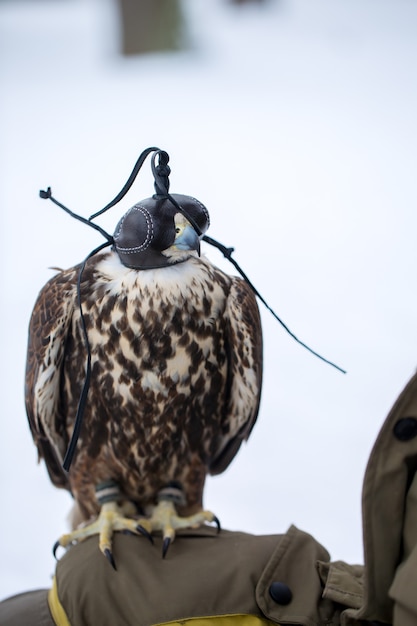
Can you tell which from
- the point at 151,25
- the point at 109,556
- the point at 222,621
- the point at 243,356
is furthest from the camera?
the point at 151,25

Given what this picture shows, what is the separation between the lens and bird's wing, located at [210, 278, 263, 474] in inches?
54.5

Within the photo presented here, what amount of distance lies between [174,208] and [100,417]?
0.45 metres

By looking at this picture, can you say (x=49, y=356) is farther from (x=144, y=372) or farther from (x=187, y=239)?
(x=187, y=239)

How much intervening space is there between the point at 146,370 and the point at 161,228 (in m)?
0.28

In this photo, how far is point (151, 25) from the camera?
2.67 meters

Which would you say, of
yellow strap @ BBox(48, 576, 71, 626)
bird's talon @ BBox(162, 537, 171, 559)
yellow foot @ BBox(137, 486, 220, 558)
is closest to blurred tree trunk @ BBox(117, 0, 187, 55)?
yellow foot @ BBox(137, 486, 220, 558)

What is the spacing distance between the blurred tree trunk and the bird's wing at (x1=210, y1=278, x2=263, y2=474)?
1.61m

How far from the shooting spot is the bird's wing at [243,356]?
138cm

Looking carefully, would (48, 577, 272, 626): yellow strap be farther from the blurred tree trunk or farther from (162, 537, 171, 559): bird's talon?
the blurred tree trunk

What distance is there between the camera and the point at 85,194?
2035mm

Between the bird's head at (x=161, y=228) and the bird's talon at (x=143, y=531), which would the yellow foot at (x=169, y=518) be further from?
the bird's head at (x=161, y=228)

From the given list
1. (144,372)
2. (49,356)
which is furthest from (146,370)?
(49,356)

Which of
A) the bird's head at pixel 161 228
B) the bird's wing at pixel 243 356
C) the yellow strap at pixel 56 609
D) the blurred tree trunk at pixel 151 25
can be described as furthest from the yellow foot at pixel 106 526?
the blurred tree trunk at pixel 151 25

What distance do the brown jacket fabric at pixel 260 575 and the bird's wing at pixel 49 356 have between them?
9.4 inches
